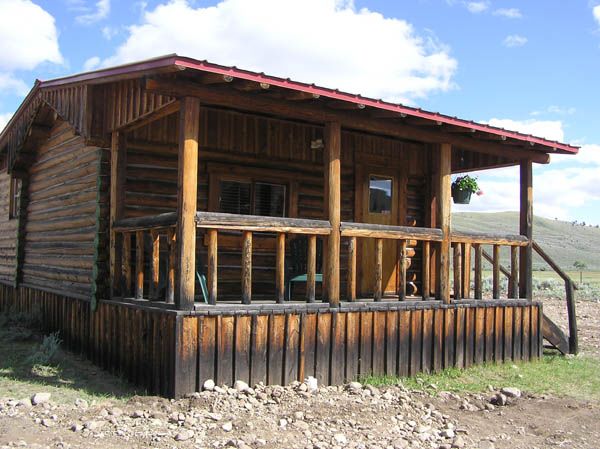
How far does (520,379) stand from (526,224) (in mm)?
2736

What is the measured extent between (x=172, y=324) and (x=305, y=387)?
5.64 ft

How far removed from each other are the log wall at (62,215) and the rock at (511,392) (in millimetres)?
5793

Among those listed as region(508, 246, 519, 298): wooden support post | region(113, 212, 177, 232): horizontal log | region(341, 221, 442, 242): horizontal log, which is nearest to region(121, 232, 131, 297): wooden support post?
region(113, 212, 177, 232): horizontal log

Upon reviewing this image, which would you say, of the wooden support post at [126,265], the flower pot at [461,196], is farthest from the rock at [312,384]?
the flower pot at [461,196]

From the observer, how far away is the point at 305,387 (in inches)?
297

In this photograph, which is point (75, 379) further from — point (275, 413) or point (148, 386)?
point (275, 413)

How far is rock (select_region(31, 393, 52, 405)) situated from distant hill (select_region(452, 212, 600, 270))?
6342 cm

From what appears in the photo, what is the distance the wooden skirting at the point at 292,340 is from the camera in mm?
7121

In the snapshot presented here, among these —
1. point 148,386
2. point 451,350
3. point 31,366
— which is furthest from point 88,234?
point 451,350

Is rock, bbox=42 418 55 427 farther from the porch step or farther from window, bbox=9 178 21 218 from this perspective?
window, bbox=9 178 21 218

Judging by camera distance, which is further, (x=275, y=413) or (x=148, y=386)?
(x=148, y=386)

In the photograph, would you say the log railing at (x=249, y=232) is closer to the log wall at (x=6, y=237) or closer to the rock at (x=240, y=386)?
the rock at (x=240, y=386)

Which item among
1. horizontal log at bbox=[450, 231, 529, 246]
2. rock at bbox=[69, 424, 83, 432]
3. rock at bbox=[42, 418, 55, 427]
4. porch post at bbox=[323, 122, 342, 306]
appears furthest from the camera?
horizontal log at bbox=[450, 231, 529, 246]

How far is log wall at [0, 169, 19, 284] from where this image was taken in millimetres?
14055
